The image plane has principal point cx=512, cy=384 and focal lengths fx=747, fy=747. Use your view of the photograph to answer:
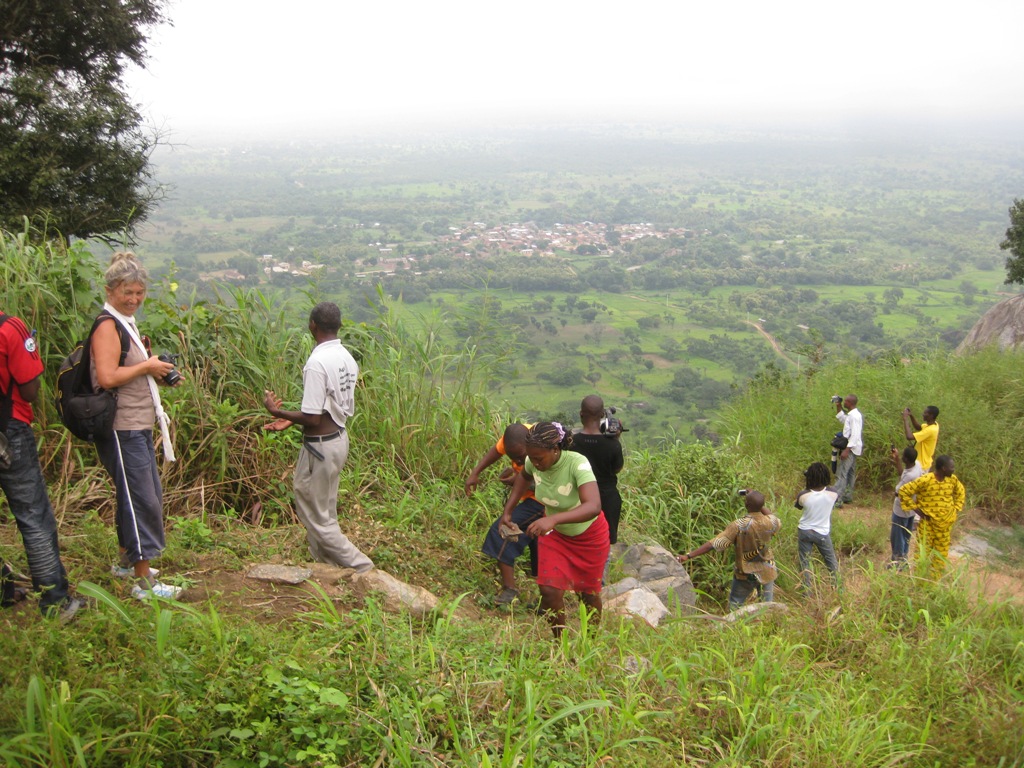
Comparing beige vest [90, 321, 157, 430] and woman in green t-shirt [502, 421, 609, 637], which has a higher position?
beige vest [90, 321, 157, 430]

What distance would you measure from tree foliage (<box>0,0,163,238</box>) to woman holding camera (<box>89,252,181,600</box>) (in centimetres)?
493

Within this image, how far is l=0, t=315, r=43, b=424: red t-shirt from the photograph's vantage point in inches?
117

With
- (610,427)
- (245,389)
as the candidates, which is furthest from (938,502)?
(245,389)

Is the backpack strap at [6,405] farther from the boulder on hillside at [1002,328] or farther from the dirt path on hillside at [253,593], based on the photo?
the boulder on hillside at [1002,328]

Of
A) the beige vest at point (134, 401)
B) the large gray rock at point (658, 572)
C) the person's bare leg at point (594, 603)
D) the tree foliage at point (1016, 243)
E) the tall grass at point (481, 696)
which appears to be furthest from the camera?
the tree foliage at point (1016, 243)

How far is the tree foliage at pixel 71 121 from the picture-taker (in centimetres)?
798

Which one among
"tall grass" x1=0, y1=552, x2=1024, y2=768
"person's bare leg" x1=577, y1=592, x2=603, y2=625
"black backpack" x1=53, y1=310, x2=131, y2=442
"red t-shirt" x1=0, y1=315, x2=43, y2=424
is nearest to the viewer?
"tall grass" x1=0, y1=552, x2=1024, y2=768

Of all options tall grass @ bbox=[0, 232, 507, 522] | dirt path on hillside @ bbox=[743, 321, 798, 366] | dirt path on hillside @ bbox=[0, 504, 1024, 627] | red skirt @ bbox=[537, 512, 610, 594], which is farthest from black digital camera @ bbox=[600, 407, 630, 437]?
dirt path on hillside @ bbox=[743, 321, 798, 366]

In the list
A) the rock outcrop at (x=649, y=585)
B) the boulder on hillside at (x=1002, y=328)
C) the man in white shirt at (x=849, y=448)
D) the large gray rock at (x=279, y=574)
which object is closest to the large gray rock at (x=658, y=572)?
the rock outcrop at (x=649, y=585)

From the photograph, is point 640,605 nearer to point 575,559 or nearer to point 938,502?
point 575,559

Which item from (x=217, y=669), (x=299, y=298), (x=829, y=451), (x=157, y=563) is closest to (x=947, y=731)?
(x=217, y=669)

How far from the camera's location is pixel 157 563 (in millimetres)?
3805

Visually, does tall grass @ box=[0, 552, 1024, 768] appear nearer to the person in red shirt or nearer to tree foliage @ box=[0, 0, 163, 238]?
the person in red shirt

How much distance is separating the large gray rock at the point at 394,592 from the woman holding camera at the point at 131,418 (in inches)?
34.3
